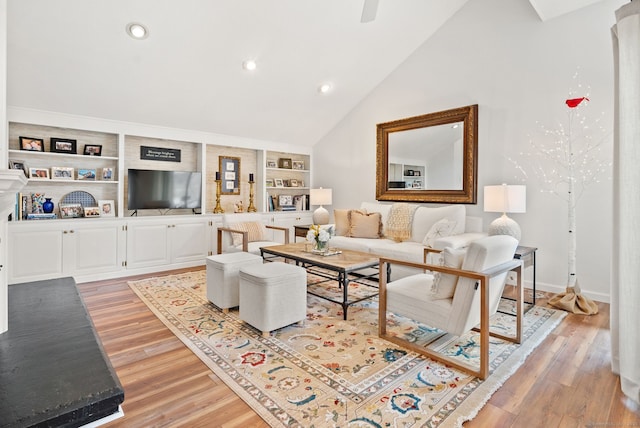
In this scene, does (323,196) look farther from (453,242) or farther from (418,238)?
(453,242)

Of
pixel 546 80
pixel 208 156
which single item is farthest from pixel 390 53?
pixel 208 156

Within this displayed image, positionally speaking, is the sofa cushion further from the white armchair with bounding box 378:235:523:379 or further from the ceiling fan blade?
the ceiling fan blade

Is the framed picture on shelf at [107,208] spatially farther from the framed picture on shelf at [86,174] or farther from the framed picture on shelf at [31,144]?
the framed picture on shelf at [31,144]

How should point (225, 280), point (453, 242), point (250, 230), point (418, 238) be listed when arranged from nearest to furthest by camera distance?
point (225, 280)
point (453, 242)
point (418, 238)
point (250, 230)

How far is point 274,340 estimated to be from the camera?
8.56 feet

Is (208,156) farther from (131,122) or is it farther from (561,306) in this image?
(561,306)

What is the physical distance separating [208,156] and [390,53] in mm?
3209

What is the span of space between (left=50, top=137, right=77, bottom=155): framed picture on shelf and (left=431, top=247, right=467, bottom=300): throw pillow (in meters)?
4.53

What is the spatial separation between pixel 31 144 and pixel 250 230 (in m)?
2.72

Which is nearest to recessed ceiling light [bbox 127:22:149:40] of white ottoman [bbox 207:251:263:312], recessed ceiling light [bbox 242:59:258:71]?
recessed ceiling light [bbox 242:59:258:71]

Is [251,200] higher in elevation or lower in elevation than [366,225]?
higher

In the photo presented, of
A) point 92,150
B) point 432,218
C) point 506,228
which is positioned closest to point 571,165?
point 506,228

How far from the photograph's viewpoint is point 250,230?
4719 millimetres

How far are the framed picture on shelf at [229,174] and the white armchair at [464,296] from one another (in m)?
3.91
